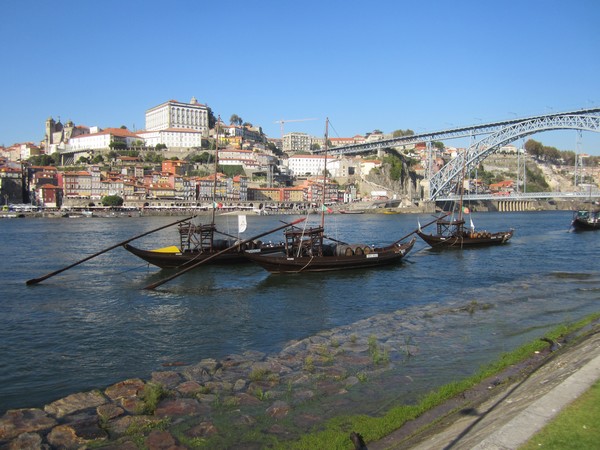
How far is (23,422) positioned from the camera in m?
7.55

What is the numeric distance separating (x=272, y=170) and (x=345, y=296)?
356 ft

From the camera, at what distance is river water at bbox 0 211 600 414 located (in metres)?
10.2

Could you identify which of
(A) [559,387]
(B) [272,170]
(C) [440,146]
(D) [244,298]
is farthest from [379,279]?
(C) [440,146]

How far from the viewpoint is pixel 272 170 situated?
410ft

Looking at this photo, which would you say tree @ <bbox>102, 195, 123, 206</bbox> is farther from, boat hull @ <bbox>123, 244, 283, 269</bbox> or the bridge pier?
the bridge pier

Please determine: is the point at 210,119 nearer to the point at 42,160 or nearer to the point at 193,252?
the point at 42,160

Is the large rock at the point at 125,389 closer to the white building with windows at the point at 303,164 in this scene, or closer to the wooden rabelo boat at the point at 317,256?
the wooden rabelo boat at the point at 317,256

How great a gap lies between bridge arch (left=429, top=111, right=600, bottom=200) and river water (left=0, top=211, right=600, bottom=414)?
139ft

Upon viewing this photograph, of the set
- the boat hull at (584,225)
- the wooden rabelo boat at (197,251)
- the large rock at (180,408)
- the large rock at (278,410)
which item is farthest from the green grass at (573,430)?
the boat hull at (584,225)

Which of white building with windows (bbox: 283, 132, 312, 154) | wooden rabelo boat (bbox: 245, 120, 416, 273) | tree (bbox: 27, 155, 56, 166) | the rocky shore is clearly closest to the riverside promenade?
the rocky shore

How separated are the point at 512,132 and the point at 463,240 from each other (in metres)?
48.6

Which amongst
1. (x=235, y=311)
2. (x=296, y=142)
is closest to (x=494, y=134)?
(x=235, y=311)

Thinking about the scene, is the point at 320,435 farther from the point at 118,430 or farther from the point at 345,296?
the point at 345,296

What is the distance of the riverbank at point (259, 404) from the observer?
268 inches
